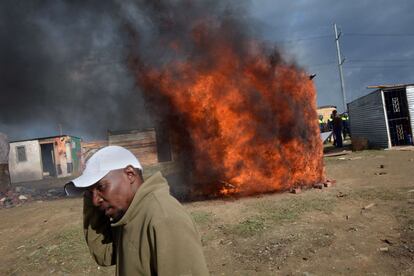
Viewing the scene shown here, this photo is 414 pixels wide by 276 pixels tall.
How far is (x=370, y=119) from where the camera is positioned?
22.0m

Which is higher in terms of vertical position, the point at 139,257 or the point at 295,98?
the point at 295,98

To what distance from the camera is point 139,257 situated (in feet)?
6.41

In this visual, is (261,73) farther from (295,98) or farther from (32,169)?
(32,169)

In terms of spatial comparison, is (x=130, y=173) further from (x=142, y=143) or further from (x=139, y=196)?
(x=142, y=143)

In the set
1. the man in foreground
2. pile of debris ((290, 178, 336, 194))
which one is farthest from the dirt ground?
the man in foreground

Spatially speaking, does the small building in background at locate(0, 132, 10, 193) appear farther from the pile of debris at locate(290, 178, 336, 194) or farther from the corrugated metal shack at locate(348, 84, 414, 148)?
the corrugated metal shack at locate(348, 84, 414, 148)

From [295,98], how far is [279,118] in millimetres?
975

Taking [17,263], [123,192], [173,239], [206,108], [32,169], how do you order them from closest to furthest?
[173,239], [123,192], [17,263], [206,108], [32,169]

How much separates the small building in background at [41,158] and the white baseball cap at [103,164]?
33.3m

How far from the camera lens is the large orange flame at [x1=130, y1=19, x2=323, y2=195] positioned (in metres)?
11.0

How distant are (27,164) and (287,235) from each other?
1225 inches

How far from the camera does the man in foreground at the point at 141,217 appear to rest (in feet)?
5.78

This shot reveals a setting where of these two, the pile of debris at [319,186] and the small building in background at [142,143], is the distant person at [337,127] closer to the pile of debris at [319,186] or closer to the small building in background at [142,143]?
the pile of debris at [319,186]

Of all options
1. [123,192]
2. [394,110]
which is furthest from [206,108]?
[394,110]
